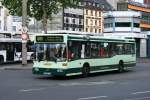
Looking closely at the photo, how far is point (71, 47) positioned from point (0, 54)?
1855cm

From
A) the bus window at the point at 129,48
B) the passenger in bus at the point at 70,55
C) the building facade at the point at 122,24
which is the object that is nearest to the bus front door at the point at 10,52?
the bus window at the point at 129,48

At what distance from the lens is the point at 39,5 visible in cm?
4962

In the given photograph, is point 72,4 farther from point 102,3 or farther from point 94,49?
point 102,3

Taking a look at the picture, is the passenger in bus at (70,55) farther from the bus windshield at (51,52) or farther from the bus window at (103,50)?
the bus window at (103,50)

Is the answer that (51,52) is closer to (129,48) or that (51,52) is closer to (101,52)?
(101,52)

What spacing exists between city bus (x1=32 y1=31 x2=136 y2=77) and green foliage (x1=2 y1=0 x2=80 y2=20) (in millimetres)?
18828

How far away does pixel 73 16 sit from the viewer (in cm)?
11775

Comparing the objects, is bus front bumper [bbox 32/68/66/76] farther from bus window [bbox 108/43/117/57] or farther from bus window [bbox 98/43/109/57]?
bus window [bbox 108/43/117/57]

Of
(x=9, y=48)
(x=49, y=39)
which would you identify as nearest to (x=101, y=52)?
(x=49, y=39)

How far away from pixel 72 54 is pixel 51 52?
3.86 feet

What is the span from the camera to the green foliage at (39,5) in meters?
48.1

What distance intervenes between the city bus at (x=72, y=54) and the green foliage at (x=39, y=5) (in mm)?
18828

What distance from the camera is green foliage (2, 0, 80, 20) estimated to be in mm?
48125

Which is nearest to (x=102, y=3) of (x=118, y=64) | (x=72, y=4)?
(x=72, y=4)
